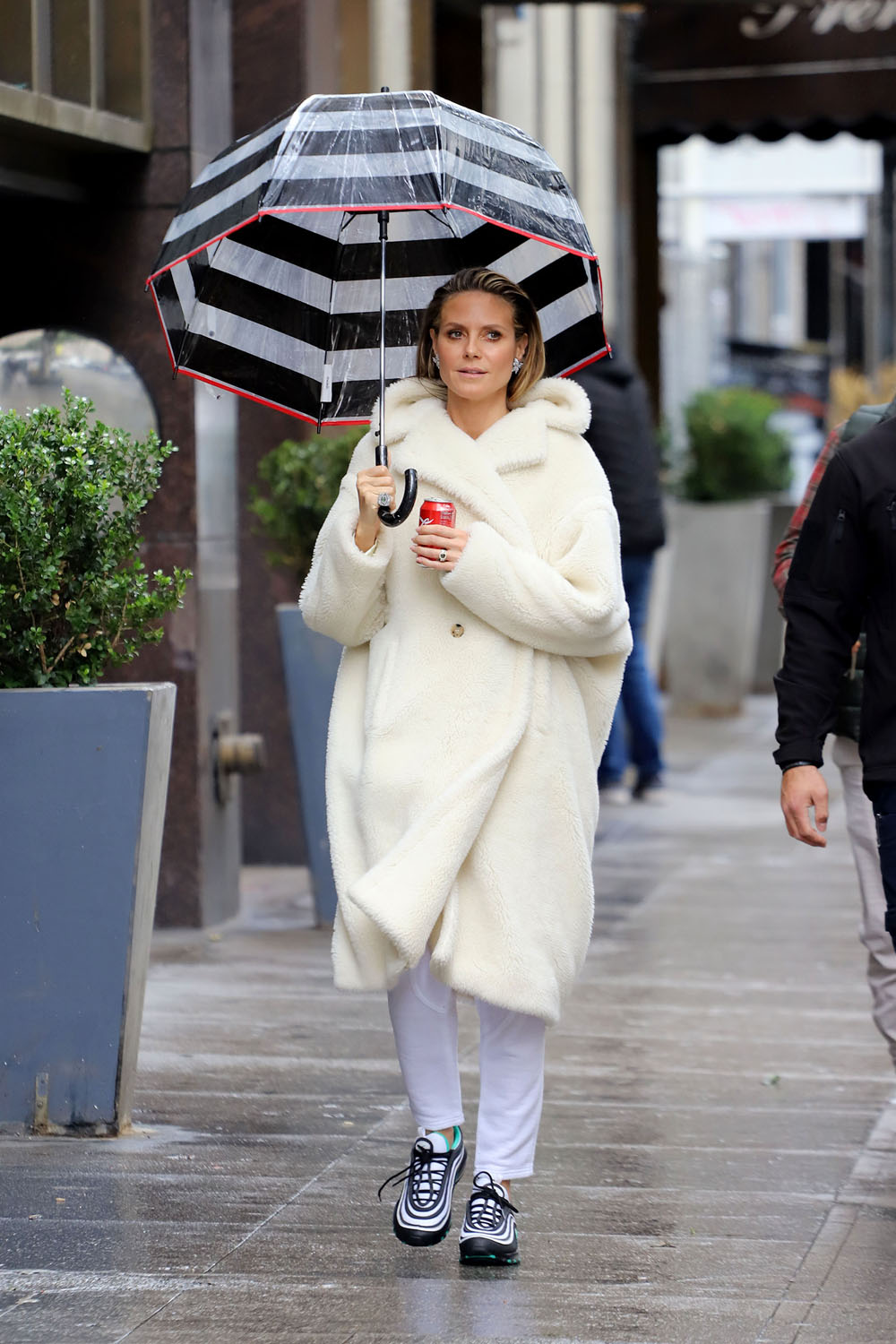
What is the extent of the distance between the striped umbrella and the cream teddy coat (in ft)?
1.14

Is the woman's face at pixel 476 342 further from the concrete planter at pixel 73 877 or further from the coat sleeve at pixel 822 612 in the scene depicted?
the concrete planter at pixel 73 877

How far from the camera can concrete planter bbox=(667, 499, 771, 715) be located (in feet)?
46.5

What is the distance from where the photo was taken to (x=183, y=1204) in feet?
13.7

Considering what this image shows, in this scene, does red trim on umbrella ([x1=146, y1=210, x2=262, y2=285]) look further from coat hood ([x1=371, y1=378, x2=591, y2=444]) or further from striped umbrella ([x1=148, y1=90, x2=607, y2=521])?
coat hood ([x1=371, y1=378, x2=591, y2=444])

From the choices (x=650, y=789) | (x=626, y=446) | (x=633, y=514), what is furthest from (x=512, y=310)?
(x=650, y=789)

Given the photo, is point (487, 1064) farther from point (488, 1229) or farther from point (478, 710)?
point (478, 710)

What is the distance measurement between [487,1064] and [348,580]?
940 mm

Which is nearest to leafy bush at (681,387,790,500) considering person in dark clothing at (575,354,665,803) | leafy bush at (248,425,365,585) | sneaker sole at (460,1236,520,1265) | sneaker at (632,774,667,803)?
person in dark clothing at (575,354,665,803)

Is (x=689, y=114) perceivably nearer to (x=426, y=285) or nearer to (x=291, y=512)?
(x=291, y=512)

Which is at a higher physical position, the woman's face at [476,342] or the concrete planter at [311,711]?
the woman's face at [476,342]

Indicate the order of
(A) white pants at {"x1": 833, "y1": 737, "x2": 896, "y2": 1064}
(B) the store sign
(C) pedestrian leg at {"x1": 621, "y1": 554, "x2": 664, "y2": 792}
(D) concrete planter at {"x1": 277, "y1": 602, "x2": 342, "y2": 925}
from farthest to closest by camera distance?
(B) the store sign, (C) pedestrian leg at {"x1": 621, "y1": 554, "x2": 664, "y2": 792}, (D) concrete planter at {"x1": 277, "y1": 602, "x2": 342, "y2": 925}, (A) white pants at {"x1": 833, "y1": 737, "x2": 896, "y2": 1064}

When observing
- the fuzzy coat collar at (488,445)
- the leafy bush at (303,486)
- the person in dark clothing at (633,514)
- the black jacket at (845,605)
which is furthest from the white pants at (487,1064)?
Result: the person in dark clothing at (633,514)

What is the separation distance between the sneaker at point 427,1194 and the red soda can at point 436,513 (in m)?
1.15

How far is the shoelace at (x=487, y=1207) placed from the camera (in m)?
3.83
